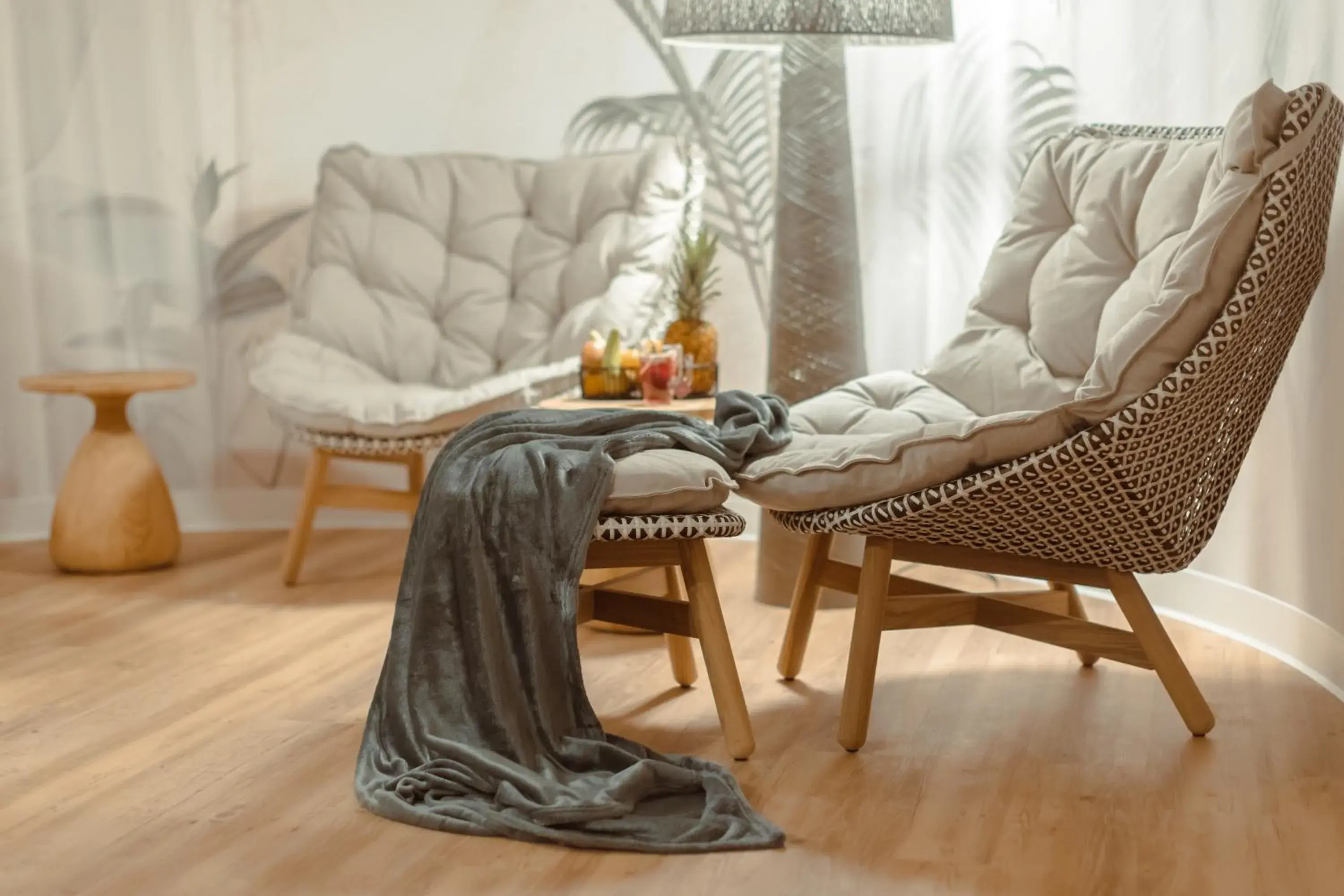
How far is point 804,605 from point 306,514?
52.4 inches

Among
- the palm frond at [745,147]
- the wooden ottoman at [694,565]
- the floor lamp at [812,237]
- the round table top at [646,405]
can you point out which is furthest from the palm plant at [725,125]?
the wooden ottoman at [694,565]

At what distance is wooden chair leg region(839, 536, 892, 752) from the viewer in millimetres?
2338

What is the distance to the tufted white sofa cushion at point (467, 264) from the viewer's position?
140 inches

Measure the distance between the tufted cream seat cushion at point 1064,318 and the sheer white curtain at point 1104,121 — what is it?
1.17 feet

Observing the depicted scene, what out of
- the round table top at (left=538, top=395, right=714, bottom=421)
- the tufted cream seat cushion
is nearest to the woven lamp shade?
the tufted cream seat cushion

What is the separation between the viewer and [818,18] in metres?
2.98

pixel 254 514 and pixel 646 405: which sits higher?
pixel 646 405

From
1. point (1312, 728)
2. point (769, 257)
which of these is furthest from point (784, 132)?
point (1312, 728)

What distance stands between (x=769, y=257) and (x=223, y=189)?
Answer: 4.74ft

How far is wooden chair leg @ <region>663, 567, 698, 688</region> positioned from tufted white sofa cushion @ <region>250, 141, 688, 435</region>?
3.08 ft

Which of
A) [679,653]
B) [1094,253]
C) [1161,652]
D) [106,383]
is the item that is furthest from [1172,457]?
[106,383]

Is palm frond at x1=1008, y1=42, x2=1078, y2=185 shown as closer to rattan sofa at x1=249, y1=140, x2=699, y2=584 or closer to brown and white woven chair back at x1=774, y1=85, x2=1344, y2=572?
rattan sofa at x1=249, y1=140, x2=699, y2=584

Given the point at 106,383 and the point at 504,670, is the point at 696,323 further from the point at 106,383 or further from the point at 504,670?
the point at 106,383

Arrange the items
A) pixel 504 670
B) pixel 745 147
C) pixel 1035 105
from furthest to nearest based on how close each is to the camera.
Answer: pixel 745 147, pixel 1035 105, pixel 504 670
